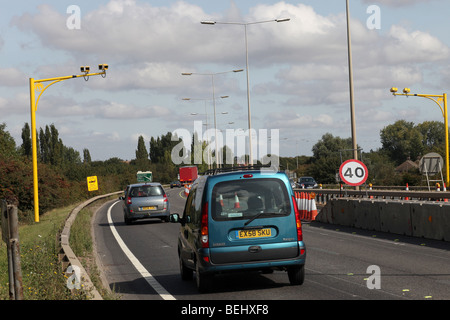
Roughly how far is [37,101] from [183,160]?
323ft

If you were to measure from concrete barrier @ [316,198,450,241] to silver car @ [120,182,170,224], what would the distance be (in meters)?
6.88

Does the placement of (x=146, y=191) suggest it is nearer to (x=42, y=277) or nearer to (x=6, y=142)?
(x=42, y=277)

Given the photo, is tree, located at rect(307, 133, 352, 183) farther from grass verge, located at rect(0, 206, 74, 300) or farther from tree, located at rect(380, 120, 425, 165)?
grass verge, located at rect(0, 206, 74, 300)

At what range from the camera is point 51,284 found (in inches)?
394

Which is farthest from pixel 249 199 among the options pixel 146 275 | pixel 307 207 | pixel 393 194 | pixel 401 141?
pixel 401 141

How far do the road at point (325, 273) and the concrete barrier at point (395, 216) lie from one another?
38 cm

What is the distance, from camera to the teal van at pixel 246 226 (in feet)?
33.2

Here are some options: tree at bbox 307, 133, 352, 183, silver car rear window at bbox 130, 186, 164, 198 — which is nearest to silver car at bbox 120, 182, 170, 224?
silver car rear window at bbox 130, 186, 164, 198

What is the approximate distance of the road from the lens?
390 inches

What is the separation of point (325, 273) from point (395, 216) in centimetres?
775

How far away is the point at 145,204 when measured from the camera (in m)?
27.9

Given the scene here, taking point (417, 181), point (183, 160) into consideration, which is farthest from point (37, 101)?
point (183, 160)

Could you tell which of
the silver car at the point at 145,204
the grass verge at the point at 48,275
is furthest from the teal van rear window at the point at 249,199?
the silver car at the point at 145,204

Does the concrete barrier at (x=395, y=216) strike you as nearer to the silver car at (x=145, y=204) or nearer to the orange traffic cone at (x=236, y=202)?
the silver car at (x=145, y=204)
